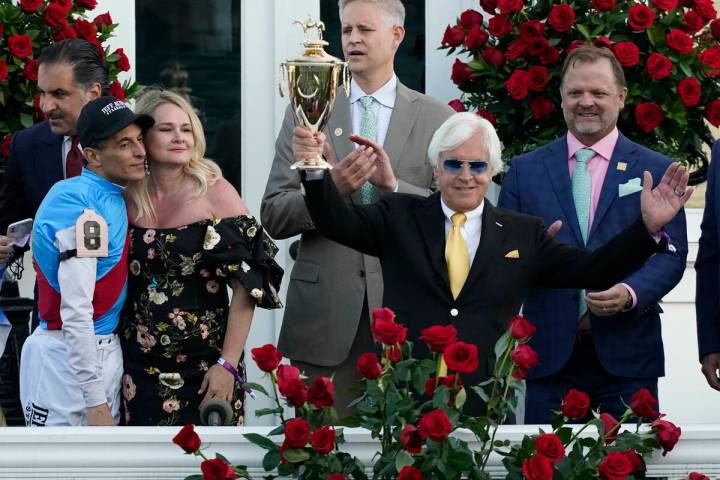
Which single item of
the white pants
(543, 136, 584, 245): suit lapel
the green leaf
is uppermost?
(543, 136, 584, 245): suit lapel

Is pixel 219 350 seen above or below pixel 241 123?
below

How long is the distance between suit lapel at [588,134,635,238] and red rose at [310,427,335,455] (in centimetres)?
188

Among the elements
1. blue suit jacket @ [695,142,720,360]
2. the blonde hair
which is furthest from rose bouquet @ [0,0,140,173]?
blue suit jacket @ [695,142,720,360]

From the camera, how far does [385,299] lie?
14.1ft

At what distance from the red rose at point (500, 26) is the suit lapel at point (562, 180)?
0.82m

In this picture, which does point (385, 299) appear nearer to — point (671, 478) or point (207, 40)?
point (671, 478)

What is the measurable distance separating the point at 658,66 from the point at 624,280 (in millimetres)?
1091

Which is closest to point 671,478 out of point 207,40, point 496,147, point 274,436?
point 274,436

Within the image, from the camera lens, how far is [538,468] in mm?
3154

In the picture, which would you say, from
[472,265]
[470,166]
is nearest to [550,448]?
[472,265]

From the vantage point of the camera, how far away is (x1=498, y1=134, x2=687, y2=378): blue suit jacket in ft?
15.6

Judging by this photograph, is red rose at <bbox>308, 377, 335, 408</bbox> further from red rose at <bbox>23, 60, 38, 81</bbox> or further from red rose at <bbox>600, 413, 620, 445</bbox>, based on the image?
red rose at <bbox>23, 60, 38, 81</bbox>

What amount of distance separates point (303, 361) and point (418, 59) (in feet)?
6.53

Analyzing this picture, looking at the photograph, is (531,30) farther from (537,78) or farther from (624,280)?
(624,280)
